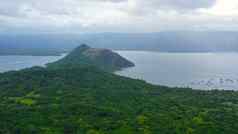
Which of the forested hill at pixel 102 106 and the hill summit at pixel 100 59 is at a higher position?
the hill summit at pixel 100 59

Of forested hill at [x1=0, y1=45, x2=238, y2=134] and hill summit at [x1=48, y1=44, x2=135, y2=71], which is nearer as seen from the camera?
forested hill at [x1=0, y1=45, x2=238, y2=134]

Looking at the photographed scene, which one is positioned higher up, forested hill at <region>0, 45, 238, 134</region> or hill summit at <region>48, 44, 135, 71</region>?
hill summit at <region>48, 44, 135, 71</region>

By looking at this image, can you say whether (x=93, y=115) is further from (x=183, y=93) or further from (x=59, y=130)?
(x=183, y=93)

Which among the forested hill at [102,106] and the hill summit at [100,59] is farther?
the hill summit at [100,59]

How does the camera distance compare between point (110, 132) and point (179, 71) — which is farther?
point (179, 71)

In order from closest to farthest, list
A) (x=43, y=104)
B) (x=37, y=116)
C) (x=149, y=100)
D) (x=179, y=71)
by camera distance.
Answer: (x=37, y=116), (x=43, y=104), (x=149, y=100), (x=179, y=71)

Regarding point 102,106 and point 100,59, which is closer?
point 102,106

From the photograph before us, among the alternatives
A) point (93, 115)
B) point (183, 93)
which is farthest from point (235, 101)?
point (93, 115)

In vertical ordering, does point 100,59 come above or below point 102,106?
above
